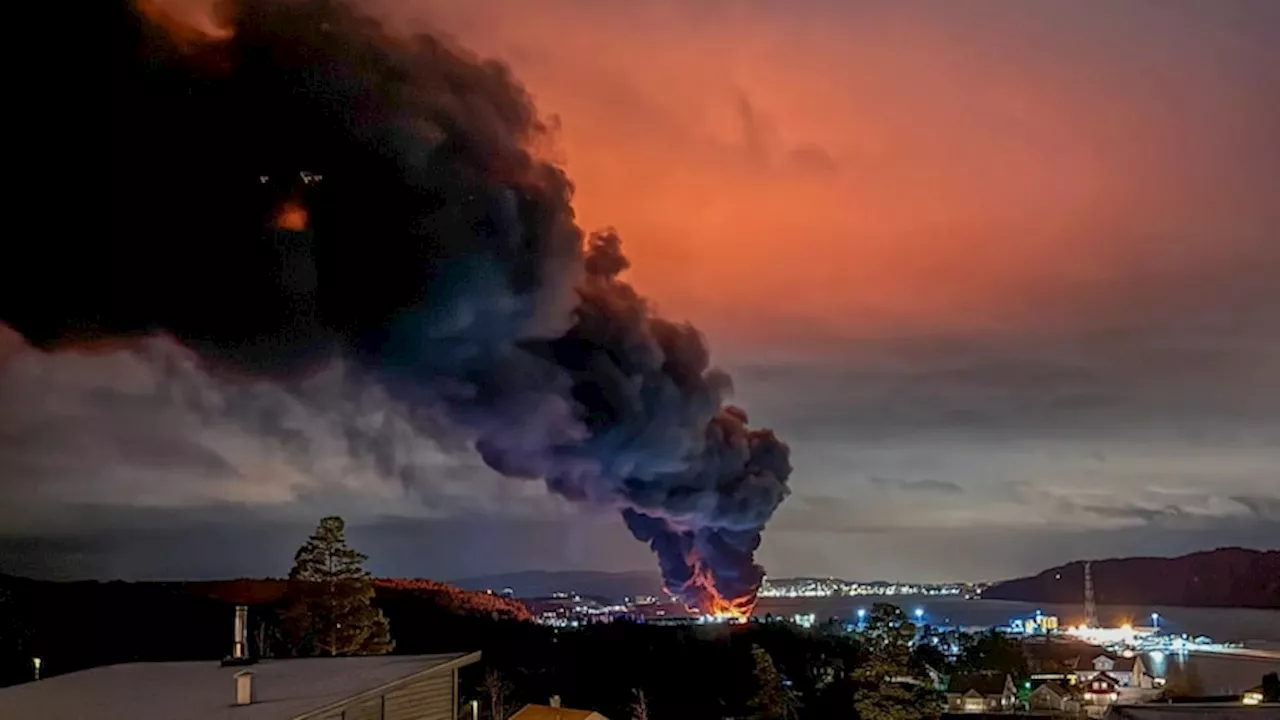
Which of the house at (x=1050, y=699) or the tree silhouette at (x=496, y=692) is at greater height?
the tree silhouette at (x=496, y=692)

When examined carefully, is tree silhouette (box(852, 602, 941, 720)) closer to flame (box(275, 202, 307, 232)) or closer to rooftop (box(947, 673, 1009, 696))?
rooftop (box(947, 673, 1009, 696))

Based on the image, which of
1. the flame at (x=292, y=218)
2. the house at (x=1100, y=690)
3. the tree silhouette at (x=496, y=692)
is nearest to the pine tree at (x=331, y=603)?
the tree silhouette at (x=496, y=692)

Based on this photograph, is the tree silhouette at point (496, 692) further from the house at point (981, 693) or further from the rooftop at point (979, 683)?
the rooftop at point (979, 683)

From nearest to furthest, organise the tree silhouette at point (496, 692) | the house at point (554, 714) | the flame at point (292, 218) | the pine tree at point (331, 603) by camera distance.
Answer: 1. the house at point (554, 714)
2. the pine tree at point (331, 603)
3. the tree silhouette at point (496, 692)
4. the flame at point (292, 218)

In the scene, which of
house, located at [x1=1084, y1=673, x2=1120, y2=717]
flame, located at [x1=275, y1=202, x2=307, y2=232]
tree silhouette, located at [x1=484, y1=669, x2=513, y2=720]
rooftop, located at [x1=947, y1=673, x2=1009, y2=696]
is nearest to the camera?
tree silhouette, located at [x1=484, y1=669, x2=513, y2=720]

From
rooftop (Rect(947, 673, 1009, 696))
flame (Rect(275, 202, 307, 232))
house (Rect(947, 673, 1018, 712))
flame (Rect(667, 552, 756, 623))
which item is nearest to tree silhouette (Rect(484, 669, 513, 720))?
flame (Rect(275, 202, 307, 232))
